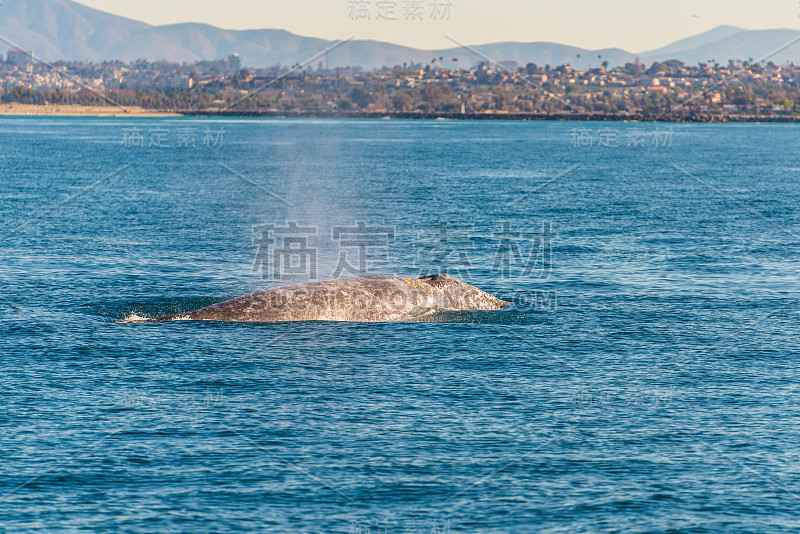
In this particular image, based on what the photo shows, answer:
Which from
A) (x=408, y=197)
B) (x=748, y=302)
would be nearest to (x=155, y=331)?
(x=748, y=302)

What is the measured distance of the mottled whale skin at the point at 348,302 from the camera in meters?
40.3

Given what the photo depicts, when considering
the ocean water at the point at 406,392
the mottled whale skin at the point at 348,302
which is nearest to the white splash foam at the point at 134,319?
the mottled whale skin at the point at 348,302

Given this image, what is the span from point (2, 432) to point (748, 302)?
114 ft

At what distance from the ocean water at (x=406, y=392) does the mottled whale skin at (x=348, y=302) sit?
4.60 ft

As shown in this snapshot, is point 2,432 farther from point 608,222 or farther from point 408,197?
point 408,197

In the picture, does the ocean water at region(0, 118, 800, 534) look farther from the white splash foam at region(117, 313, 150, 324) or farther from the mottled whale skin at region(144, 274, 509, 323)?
the mottled whale skin at region(144, 274, 509, 323)

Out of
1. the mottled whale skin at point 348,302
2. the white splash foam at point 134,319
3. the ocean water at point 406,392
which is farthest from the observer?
the mottled whale skin at point 348,302

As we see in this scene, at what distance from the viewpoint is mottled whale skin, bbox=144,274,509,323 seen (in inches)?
1587

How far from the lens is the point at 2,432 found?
2631 cm

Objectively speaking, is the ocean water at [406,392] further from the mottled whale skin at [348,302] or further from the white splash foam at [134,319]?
the mottled whale skin at [348,302]

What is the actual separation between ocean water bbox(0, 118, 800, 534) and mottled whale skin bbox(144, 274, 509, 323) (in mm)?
1401

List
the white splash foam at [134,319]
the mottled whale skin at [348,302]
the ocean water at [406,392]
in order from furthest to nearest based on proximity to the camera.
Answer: the mottled whale skin at [348,302]
the white splash foam at [134,319]
the ocean water at [406,392]

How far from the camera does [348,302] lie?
40.9 metres

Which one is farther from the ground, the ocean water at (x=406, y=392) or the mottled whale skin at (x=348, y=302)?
the mottled whale skin at (x=348, y=302)
